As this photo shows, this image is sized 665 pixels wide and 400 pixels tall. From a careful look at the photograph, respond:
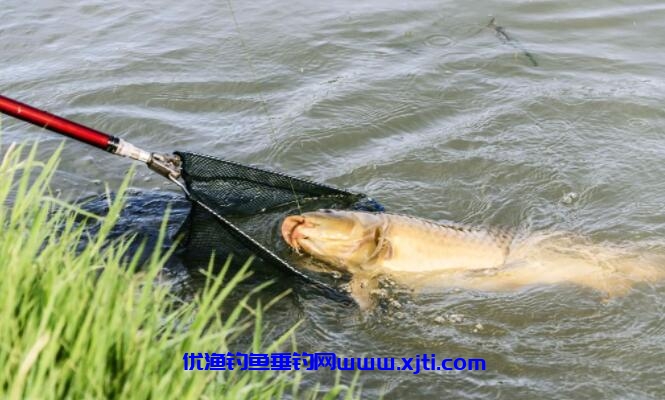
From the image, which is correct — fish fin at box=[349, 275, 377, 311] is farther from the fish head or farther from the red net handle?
the red net handle

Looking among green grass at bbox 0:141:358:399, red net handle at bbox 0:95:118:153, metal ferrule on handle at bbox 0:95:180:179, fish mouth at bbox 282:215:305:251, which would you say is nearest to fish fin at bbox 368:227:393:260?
fish mouth at bbox 282:215:305:251

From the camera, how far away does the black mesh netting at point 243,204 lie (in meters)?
4.82

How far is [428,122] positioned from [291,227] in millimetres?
2539

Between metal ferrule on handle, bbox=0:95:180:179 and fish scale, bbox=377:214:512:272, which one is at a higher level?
metal ferrule on handle, bbox=0:95:180:179

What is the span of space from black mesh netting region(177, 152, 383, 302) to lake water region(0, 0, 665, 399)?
18.7 inches

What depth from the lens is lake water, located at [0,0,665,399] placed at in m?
4.67

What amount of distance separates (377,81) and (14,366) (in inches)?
225

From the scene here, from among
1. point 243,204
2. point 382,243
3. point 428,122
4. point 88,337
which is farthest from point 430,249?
point 88,337

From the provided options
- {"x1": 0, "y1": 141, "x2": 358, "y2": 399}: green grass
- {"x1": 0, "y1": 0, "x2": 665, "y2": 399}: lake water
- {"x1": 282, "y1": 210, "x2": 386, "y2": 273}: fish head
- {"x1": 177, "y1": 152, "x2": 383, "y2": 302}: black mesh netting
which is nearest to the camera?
{"x1": 0, "y1": 141, "x2": 358, "y2": 399}: green grass

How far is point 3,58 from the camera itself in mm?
8852

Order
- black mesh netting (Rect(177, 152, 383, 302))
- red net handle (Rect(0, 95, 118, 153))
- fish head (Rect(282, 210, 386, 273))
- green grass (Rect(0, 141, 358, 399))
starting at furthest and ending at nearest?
1. fish head (Rect(282, 210, 386, 273))
2. black mesh netting (Rect(177, 152, 383, 302))
3. red net handle (Rect(0, 95, 118, 153))
4. green grass (Rect(0, 141, 358, 399))

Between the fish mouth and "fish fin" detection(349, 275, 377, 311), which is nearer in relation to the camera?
"fish fin" detection(349, 275, 377, 311)

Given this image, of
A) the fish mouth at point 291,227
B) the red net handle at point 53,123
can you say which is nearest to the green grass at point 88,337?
the red net handle at point 53,123

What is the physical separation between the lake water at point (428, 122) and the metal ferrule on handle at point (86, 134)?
1.02 metres
